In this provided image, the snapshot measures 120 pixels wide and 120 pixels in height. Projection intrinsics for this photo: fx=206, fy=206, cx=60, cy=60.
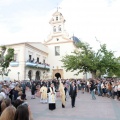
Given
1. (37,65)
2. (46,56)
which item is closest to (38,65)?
(37,65)

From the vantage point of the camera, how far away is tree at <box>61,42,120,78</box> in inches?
1304

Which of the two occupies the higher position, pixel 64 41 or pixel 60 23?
pixel 60 23

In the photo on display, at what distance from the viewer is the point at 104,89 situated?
67.1 feet

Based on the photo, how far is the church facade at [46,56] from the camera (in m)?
37.3

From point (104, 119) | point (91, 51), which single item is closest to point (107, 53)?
point (91, 51)

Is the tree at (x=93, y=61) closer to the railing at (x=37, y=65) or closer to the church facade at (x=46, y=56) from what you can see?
the railing at (x=37, y=65)

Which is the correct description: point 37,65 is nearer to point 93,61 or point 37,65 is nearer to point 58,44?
point 58,44

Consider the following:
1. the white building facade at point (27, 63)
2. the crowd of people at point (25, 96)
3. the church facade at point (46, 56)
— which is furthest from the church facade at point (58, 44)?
the crowd of people at point (25, 96)

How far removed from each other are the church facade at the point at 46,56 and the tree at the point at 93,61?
7.75 meters

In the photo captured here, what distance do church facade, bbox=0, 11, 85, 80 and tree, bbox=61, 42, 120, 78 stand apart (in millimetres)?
7752

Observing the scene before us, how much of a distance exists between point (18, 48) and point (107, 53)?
52.2ft

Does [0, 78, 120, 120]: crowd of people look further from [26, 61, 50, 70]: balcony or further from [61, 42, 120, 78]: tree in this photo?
[26, 61, 50, 70]: balcony

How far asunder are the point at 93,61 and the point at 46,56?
1610 cm

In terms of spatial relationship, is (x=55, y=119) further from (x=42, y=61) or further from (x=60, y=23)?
(x=60, y=23)
